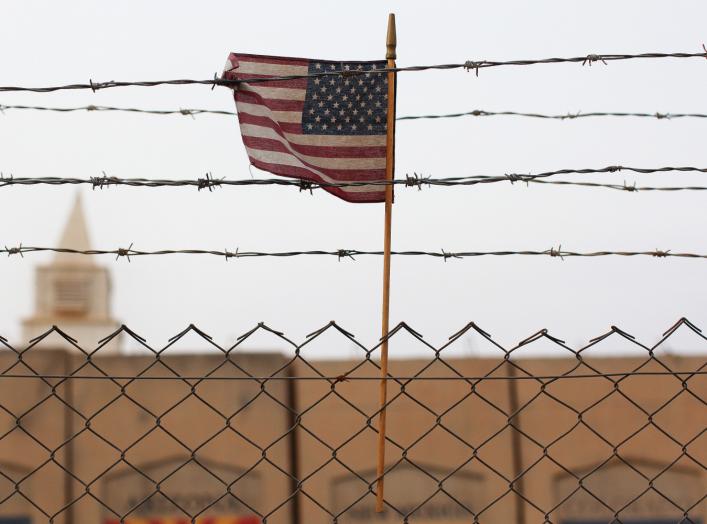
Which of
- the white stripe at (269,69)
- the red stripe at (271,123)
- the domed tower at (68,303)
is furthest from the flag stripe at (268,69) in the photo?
the domed tower at (68,303)

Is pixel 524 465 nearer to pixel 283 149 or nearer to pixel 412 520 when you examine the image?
pixel 412 520

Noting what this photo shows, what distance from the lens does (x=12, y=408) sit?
12.8 meters

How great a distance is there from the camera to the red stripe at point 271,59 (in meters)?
3.04

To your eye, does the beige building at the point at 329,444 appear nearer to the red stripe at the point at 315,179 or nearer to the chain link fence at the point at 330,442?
the chain link fence at the point at 330,442

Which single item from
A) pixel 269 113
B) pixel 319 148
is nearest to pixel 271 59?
pixel 269 113

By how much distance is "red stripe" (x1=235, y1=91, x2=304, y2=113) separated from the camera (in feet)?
10.1

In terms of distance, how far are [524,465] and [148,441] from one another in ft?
15.7

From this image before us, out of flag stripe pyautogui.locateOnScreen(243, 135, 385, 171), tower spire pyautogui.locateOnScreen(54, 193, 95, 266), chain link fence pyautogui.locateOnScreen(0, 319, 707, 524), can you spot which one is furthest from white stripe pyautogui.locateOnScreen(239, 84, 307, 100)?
tower spire pyautogui.locateOnScreen(54, 193, 95, 266)

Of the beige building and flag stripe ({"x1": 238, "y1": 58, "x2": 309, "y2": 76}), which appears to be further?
the beige building

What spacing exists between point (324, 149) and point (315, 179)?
10 centimetres

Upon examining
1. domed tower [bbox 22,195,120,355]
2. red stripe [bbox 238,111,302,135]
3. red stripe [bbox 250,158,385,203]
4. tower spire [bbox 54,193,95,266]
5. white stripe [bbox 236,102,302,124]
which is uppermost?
white stripe [bbox 236,102,302,124]

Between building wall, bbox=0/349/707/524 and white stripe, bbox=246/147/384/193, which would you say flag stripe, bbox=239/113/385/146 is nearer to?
white stripe, bbox=246/147/384/193

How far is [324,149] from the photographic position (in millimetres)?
3094

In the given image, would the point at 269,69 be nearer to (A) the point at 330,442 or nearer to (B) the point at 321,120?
(B) the point at 321,120
